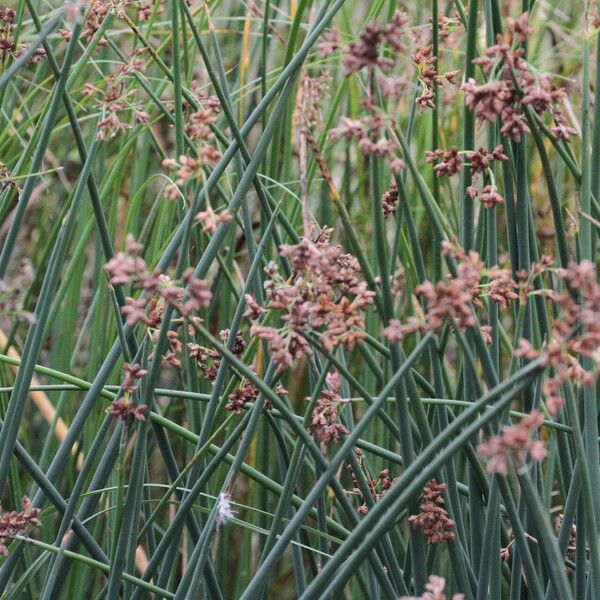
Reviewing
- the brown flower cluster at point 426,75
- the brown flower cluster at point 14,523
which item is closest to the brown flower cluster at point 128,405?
the brown flower cluster at point 14,523

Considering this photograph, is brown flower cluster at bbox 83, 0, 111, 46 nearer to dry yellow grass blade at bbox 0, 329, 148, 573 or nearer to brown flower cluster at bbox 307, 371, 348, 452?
brown flower cluster at bbox 307, 371, 348, 452

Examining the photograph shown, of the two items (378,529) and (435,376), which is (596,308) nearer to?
(378,529)

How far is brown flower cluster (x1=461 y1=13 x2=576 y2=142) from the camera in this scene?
2.10 feet

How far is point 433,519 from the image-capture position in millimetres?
820

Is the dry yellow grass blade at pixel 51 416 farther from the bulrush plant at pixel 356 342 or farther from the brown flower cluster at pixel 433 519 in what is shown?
the brown flower cluster at pixel 433 519

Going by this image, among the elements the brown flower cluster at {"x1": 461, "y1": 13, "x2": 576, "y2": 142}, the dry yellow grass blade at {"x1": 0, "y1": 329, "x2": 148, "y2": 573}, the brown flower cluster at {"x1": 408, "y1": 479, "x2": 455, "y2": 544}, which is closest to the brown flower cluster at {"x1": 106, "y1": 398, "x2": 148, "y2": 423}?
the brown flower cluster at {"x1": 408, "y1": 479, "x2": 455, "y2": 544}

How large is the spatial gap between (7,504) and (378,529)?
1.33 meters

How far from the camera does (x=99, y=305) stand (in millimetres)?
1400

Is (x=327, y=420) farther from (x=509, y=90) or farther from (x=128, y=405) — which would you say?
(x=509, y=90)

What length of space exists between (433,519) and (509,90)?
37 centimetres

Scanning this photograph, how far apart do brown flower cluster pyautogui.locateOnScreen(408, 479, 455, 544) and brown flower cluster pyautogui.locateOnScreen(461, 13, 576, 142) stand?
1.07 feet

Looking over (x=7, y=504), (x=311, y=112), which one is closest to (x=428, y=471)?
(x=311, y=112)

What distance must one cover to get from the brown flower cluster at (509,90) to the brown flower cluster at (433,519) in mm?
325

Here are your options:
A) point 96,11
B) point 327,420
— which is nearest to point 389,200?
point 327,420
